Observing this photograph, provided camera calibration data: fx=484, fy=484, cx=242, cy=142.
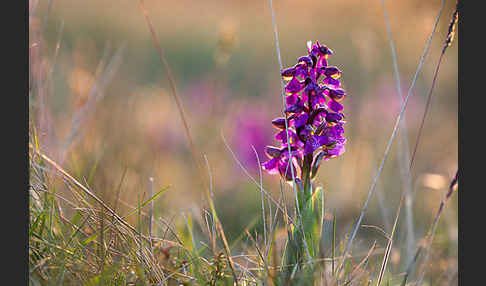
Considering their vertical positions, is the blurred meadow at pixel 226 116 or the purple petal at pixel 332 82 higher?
the purple petal at pixel 332 82

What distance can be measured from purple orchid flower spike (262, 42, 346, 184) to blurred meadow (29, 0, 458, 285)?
25 centimetres

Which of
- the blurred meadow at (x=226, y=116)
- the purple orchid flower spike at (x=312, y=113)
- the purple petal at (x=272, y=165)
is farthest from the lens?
the blurred meadow at (x=226, y=116)

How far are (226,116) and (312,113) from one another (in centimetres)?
402

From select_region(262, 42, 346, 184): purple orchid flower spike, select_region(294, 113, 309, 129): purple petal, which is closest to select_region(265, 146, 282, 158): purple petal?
select_region(262, 42, 346, 184): purple orchid flower spike

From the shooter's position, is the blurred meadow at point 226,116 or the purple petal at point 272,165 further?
the blurred meadow at point 226,116

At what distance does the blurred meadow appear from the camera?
239cm

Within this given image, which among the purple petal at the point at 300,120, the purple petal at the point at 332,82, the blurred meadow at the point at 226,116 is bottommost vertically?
the blurred meadow at the point at 226,116

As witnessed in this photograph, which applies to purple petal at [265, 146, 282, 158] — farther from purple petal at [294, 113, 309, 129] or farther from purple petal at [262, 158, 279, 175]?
purple petal at [294, 113, 309, 129]

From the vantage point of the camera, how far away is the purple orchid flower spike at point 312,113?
171cm

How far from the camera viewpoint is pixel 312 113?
5.71 feet

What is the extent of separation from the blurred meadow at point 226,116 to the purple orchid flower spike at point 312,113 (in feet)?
0.81

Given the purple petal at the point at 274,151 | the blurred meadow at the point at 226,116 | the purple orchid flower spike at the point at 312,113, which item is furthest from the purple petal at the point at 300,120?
the blurred meadow at the point at 226,116

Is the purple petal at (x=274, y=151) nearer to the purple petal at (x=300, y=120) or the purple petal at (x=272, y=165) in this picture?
the purple petal at (x=272, y=165)

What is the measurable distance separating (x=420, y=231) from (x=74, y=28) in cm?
693
